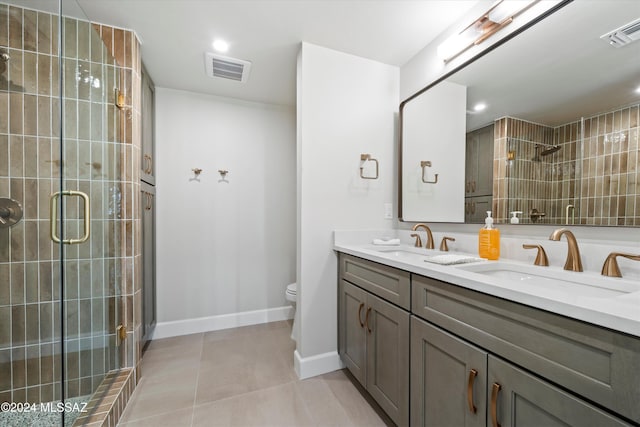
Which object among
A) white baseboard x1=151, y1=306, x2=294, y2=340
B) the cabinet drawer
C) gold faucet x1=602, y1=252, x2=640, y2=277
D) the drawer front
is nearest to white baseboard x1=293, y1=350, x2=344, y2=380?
the cabinet drawer

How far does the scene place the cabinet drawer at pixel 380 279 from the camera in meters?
1.22

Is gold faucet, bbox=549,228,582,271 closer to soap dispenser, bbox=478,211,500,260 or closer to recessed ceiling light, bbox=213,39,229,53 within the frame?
soap dispenser, bbox=478,211,500,260

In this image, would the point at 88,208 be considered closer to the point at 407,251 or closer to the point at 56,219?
the point at 56,219

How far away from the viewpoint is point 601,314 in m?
0.57

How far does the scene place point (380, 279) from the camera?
1396 mm

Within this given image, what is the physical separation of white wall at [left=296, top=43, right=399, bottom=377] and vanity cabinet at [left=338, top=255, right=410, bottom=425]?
0.51 ft

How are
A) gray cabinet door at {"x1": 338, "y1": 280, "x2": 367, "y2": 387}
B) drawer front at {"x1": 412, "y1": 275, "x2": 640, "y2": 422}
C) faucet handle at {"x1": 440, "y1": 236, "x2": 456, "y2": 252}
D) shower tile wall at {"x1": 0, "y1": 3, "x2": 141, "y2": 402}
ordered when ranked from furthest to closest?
1. faucet handle at {"x1": 440, "y1": 236, "x2": 456, "y2": 252}
2. gray cabinet door at {"x1": 338, "y1": 280, "x2": 367, "y2": 387}
3. shower tile wall at {"x1": 0, "y1": 3, "x2": 141, "y2": 402}
4. drawer front at {"x1": 412, "y1": 275, "x2": 640, "y2": 422}

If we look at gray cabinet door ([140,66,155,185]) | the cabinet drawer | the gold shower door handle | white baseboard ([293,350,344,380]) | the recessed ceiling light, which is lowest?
white baseboard ([293,350,344,380])

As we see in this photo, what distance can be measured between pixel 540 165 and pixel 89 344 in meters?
2.60

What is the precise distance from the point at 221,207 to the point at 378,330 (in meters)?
1.95

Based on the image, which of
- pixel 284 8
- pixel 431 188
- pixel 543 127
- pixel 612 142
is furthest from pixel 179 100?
pixel 612 142

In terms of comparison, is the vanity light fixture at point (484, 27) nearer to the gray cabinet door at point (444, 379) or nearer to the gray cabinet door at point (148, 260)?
the gray cabinet door at point (444, 379)

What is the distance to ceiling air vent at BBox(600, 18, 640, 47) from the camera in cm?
92

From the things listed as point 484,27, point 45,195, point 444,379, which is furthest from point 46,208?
point 484,27
